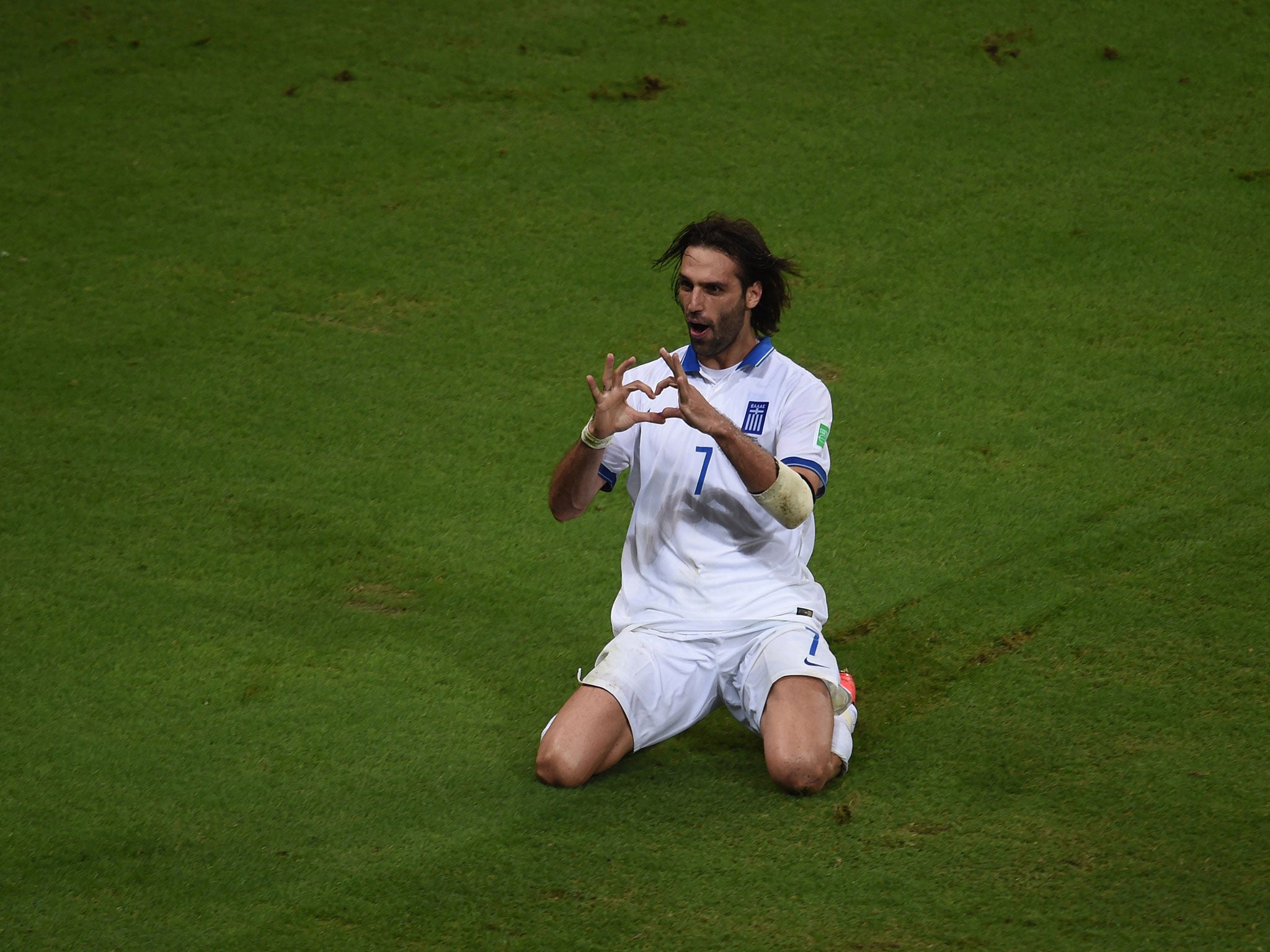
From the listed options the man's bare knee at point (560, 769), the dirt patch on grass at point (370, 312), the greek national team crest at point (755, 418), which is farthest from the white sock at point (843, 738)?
the dirt patch on grass at point (370, 312)

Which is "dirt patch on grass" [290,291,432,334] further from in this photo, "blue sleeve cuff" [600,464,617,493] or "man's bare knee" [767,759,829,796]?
"man's bare knee" [767,759,829,796]

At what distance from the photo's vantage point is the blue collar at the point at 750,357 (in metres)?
3.47

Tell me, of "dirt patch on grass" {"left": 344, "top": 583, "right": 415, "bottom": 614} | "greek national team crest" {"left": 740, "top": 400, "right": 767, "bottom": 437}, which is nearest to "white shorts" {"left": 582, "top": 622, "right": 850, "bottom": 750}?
"greek national team crest" {"left": 740, "top": 400, "right": 767, "bottom": 437}

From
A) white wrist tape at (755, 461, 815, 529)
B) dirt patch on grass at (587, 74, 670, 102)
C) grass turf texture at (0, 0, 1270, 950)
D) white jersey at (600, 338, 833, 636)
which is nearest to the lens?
grass turf texture at (0, 0, 1270, 950)

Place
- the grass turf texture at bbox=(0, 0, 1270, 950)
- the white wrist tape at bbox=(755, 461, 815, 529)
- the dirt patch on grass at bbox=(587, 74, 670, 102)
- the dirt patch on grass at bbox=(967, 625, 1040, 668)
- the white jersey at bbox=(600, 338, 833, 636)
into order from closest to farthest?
the grass turf texture at bbox=(0, 0, 1270, 950)
the white wrist tape at bbox=(755, 461, 815, 529)
the white jersey at bbox=(600, 338, 833, 636)
the dirt patch on grass at bbox=(967, 625, 1040, 668)
the dirt patch on grass at bbox=(587, 74, 670, 102)

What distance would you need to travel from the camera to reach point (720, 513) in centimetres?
342

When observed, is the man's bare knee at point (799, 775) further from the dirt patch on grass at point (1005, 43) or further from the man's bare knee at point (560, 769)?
the dirt patch on grass at point (1005, 43)

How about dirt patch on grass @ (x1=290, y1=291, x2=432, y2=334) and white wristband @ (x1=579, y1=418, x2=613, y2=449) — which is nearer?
white wristband @ (x1=579, y1=418, x2=613, y2=449)

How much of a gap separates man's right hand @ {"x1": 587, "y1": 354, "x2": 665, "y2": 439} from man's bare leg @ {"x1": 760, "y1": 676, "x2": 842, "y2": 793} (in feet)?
2.24

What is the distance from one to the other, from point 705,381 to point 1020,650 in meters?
1.14

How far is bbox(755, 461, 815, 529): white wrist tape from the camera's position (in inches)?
124

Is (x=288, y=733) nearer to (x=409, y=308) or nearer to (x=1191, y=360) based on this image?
(x=409, y=308)

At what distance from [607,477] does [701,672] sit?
0.53m

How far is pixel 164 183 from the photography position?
20.4ft
